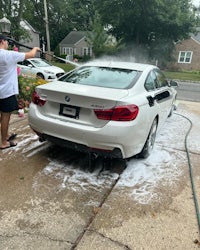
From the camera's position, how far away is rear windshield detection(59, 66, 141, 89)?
3.29m

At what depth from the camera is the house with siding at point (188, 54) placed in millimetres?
29094

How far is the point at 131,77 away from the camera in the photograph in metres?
3.42

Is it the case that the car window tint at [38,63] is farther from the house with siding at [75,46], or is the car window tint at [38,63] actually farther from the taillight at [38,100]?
the house with siding at [75,46]

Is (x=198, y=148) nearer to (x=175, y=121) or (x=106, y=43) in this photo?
(x=175, y=121)

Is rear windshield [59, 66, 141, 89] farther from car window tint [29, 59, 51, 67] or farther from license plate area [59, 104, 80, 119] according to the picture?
car window tint [29, 59, 51, 67]

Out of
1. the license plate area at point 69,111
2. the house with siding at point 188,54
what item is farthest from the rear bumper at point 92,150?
the house with siding at point 188,54

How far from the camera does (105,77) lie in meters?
3.48

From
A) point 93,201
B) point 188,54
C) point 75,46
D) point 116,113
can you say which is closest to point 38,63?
point 116,113

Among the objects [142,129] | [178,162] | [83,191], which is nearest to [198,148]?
[178,162]

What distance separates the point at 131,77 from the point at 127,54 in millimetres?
24556

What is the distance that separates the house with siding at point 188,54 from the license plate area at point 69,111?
29395 mm

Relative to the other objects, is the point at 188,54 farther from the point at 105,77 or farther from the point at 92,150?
the point at 92,150

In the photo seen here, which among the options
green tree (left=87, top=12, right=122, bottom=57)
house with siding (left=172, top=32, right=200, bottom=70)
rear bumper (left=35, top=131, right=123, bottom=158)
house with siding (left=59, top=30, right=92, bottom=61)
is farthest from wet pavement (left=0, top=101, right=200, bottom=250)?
house with siding (left=59, top=30, right=92, bottom=61)

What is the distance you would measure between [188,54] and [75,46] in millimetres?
16875
